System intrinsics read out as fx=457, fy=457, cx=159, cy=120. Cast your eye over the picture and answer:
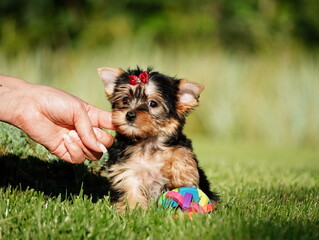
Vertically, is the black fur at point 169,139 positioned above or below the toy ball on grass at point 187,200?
above

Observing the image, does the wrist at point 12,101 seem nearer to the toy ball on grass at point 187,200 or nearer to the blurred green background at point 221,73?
the toy ball on grass at point 187,200

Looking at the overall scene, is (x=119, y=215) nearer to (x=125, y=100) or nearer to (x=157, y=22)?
(x=125, y=100)

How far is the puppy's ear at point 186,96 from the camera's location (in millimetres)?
4680

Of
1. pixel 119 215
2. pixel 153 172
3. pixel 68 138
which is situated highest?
pixel 68 138

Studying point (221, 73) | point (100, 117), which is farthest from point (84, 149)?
point (221, 73)

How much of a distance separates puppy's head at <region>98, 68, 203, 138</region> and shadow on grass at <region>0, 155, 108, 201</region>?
110 cm

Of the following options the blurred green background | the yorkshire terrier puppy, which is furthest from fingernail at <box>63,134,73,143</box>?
the blurred green background

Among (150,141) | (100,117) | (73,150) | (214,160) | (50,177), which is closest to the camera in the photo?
(73,150)

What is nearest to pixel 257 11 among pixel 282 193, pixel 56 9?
pixel 56 9

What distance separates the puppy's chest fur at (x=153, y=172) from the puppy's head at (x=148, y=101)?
212 mm

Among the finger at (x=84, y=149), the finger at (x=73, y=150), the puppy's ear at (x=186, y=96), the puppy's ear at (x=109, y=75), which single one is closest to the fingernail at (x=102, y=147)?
the finger at (x=84, y=149)

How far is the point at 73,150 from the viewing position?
4.32m

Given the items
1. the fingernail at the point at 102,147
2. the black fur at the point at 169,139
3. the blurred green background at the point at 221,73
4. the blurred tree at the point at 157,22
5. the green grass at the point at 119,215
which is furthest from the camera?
the blurred tree at the point at 157,22

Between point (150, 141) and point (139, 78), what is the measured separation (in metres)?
0.64
